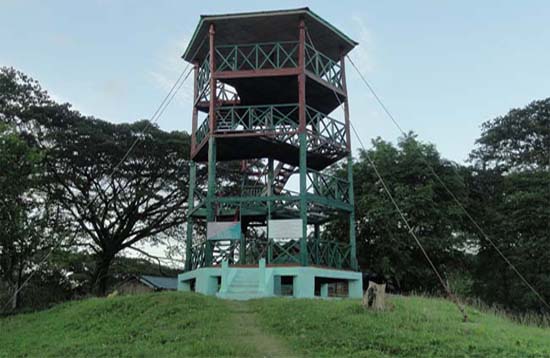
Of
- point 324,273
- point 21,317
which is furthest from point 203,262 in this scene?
point 21,317

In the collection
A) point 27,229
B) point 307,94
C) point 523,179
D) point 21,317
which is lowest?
point 21,317

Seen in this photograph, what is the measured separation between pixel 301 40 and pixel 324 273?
7950mm

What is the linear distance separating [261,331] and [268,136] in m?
8.47

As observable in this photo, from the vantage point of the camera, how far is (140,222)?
26922 millimetres

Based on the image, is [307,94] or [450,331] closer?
[450,331]

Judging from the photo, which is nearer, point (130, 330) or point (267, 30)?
point (130, 330)

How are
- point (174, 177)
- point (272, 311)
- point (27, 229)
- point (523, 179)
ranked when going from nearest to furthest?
point (272, 311) < point (27, 229) < point (523, 179) < point (174, 177)

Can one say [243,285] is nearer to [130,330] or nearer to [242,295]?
[242,295]

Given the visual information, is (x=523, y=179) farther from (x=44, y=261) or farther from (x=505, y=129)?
(x=44, y=261)

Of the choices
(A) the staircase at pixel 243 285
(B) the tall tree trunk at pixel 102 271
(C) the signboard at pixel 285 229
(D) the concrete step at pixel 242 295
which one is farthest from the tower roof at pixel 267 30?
(B) the tall tree trunk at pixel 102 271

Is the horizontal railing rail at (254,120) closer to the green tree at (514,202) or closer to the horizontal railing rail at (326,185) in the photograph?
the horizontal railing rail at (326,185)

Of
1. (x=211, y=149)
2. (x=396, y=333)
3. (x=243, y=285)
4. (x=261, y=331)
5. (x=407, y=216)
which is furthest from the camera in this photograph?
(x=407, y=216)

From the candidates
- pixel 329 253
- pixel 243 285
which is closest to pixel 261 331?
pixel 243 285

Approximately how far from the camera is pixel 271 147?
57.3ft
